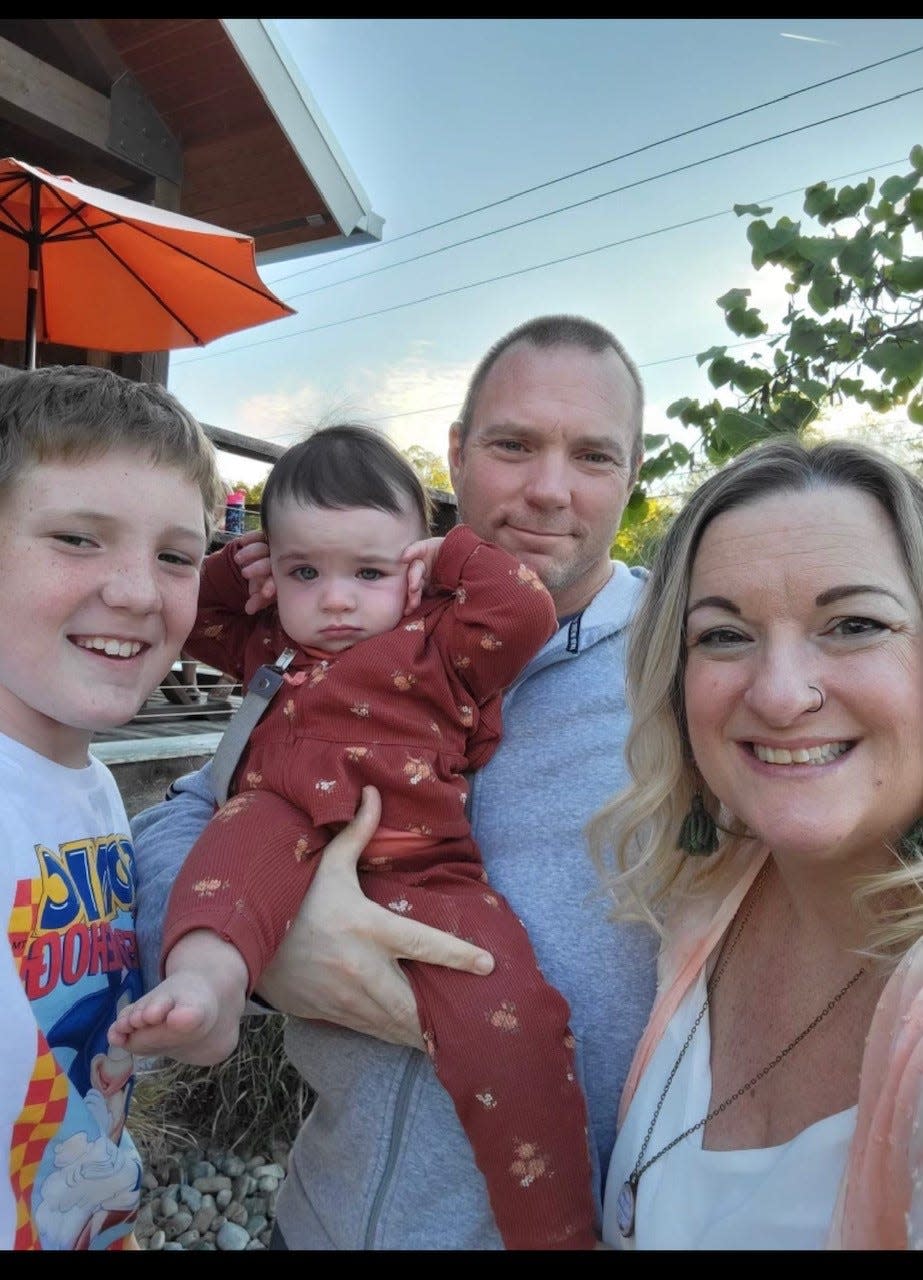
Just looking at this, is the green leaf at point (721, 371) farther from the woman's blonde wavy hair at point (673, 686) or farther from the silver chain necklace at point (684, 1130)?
the silver chain necklace at point (684, 1130)

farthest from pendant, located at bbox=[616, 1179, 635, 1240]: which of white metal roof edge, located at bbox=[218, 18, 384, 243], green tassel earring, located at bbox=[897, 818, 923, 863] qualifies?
white metal roof edge, located at bbox=[218, 18, 384, 243]

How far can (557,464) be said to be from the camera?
6.60ft

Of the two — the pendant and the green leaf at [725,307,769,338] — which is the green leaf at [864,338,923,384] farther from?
the pendant

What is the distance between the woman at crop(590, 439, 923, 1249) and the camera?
1146mm

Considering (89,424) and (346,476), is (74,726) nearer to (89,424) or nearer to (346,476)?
(89,424)

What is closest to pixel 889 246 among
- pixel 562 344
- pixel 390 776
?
pixel 562 344

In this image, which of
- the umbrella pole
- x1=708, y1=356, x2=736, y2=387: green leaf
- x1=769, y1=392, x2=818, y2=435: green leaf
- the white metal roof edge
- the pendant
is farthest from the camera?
the white metal roof edge

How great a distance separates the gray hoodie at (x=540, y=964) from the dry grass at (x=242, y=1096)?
2054mm

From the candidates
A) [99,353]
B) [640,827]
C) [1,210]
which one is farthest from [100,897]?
[99,353]

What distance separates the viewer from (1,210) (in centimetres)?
402

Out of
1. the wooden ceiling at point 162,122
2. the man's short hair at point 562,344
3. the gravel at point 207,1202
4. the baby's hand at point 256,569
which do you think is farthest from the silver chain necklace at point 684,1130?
the wooden ceiling at point 162,122

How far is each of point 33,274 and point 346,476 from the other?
3.05 m

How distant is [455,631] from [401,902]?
504 millimetres

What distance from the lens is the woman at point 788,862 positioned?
3.76 feet
